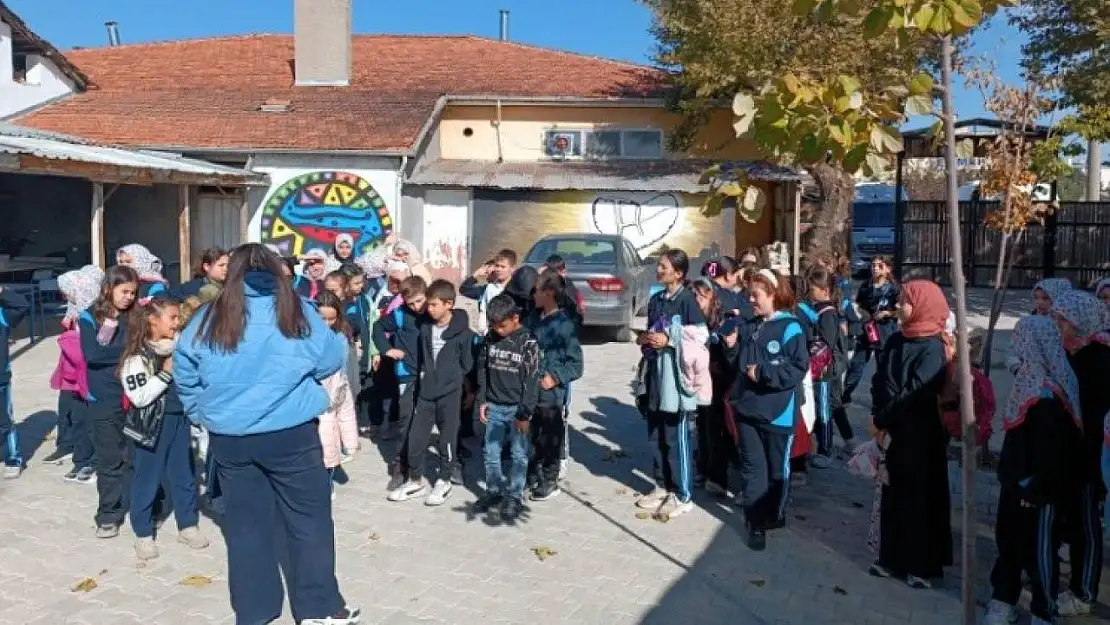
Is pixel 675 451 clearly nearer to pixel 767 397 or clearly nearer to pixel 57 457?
pixel 767 397

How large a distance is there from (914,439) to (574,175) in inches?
636

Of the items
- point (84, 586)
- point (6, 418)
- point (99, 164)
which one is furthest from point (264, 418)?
point (99, 164)

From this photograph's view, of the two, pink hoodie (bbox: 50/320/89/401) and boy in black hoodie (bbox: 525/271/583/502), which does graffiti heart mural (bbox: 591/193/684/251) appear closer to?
boy in black hoodie (bbox: 525/271/583/502)

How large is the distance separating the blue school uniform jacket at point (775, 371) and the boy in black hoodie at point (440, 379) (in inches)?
75.1

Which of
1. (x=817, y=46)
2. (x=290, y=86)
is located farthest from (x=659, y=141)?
(x=290, y=86)

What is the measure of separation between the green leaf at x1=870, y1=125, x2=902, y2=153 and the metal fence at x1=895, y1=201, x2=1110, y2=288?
1679cm

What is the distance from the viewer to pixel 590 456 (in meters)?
7.88

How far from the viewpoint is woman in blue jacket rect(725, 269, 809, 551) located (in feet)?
18.1

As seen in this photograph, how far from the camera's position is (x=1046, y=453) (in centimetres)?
429

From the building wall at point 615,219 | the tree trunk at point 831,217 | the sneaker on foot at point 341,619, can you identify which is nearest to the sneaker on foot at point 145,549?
the sneaker on foot at point 341,619

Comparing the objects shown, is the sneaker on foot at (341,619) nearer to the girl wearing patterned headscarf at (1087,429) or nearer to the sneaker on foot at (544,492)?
the sneaker on foot at (544,492)

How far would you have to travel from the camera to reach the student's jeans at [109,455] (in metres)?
5.52

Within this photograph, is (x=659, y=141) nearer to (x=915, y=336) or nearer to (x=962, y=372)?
(x=915, y=336)

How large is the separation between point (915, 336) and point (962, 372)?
58.6 inches
